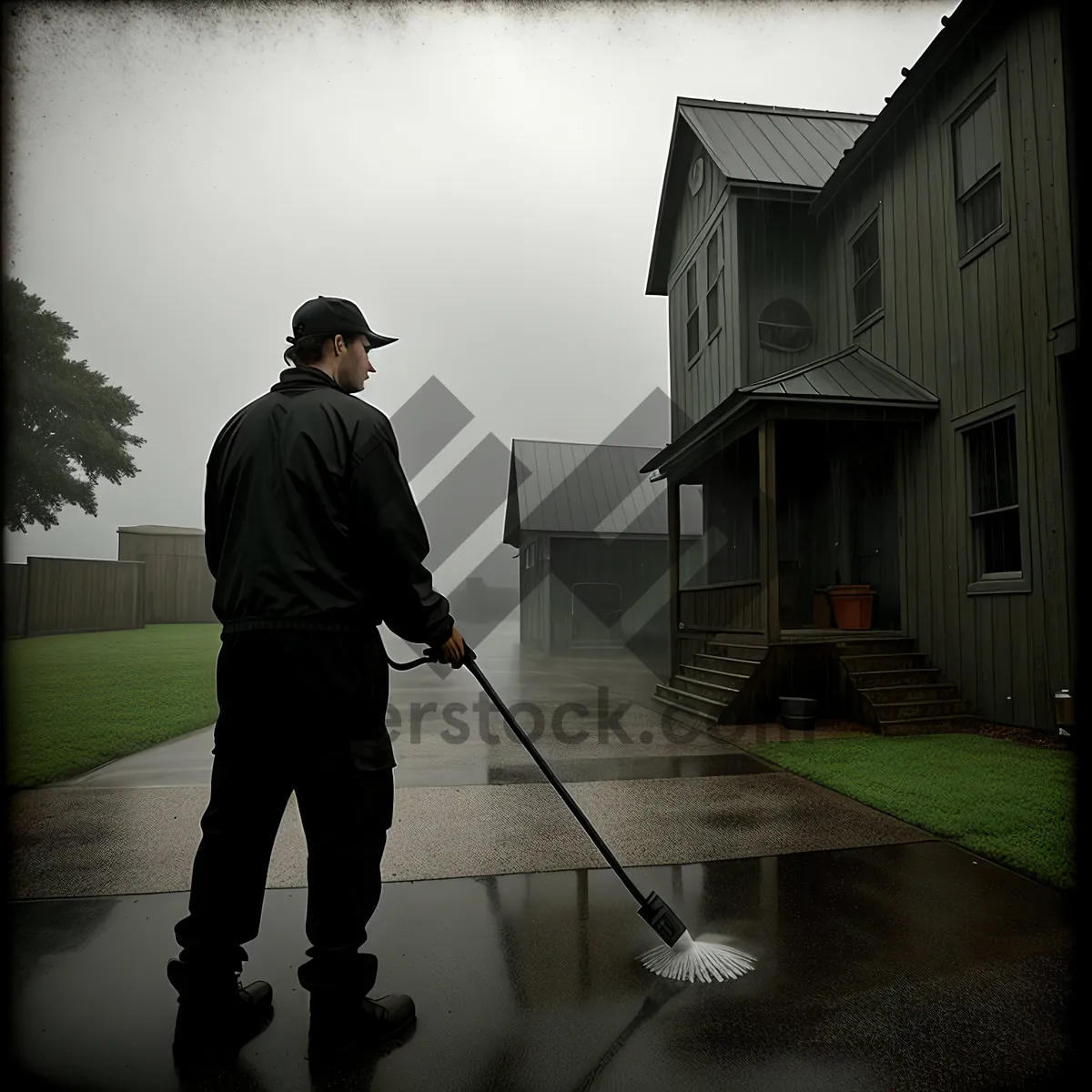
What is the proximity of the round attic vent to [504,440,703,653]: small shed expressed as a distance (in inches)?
274

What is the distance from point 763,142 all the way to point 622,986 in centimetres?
1054

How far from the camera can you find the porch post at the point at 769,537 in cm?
672

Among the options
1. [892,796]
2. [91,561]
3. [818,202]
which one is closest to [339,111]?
[892,796]

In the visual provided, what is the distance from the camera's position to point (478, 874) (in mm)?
2936

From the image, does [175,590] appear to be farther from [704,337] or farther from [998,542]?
[998,542]

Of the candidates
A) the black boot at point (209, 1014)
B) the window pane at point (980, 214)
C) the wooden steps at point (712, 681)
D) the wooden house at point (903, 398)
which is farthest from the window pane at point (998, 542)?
the black boot at point (209, 1014)

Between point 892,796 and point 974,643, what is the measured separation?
2.89 metres

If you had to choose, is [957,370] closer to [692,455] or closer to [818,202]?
[692,455]

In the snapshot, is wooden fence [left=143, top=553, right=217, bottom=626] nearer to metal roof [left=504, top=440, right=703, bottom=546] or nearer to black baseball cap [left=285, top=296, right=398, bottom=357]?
metal roof [left=504, top=440, right=703, bottom=546]

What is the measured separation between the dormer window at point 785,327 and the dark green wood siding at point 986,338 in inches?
53.0

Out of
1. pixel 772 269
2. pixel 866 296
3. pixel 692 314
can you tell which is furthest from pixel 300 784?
pixel 692 314

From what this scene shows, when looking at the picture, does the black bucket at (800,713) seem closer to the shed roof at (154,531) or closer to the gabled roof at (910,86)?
the gabled roof at (910,86)

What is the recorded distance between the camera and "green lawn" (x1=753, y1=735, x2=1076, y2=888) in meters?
3.08

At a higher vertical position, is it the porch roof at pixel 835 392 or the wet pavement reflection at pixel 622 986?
the porch roof at pixel 835 392
